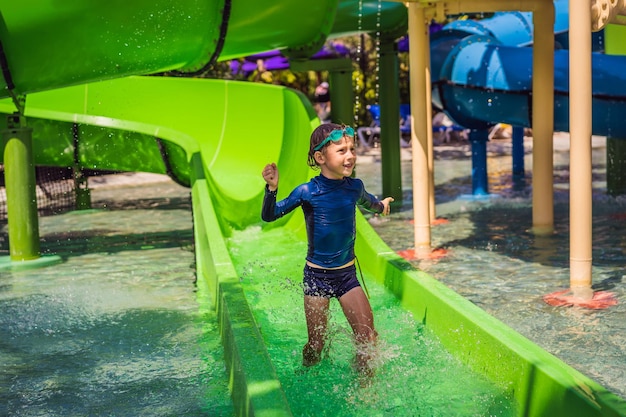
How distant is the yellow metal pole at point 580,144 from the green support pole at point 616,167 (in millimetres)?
4550

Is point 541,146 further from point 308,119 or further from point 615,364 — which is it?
point 615,364

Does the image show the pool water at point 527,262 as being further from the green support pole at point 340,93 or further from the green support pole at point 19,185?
the green support pole at point 19,185

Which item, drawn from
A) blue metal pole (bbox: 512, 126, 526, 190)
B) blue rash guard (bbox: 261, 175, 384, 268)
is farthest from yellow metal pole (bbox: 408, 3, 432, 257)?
blue metal pole (bbox: 512, 126, 526, 190)

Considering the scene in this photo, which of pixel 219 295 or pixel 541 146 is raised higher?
pixel 541 146

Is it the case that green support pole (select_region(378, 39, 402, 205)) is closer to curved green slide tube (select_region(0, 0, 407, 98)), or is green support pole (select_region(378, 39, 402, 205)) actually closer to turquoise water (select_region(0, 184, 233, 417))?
curved green slide tube (select_region(0, 0, 407, 98))

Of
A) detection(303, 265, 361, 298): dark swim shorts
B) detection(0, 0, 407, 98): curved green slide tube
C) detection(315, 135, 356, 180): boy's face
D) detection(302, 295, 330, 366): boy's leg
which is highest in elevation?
detection(0, 0, 407, 98): curved green slide tube

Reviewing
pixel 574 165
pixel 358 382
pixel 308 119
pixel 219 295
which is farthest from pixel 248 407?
pixel 308 119

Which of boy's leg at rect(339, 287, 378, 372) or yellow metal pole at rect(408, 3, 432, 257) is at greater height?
yellow metal pole at rect(408, 3, 432, 257)

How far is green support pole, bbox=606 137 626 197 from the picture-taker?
9703 mm

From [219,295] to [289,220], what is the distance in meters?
3.62

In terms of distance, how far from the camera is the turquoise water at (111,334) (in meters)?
4.02

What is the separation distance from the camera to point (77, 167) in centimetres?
947

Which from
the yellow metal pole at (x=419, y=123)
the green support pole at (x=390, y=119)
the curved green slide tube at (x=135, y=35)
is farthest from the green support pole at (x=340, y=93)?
the yellow metal pole at (x=419, y=123)

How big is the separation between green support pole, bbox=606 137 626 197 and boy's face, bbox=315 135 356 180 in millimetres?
6418
